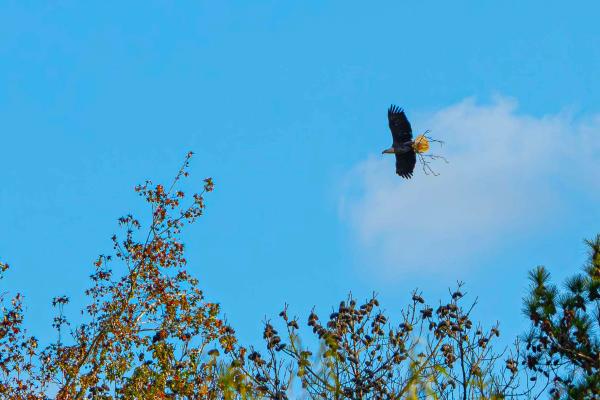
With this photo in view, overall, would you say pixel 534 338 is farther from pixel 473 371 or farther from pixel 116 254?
pixel 116 254

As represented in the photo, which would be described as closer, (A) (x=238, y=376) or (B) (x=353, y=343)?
(A) (x=238, y=376)

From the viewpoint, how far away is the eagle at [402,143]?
15261 mm

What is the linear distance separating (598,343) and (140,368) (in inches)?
250

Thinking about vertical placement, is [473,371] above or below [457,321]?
below

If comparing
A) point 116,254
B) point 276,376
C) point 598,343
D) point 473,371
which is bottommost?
point 276,376

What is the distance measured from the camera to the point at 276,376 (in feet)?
34.1

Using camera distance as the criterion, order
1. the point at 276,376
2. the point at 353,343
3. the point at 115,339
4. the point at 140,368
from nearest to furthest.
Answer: the point at 276,376, the point at 353,343, the point at 140,368, the point at 115,339

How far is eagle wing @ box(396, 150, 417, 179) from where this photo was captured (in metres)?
15.4

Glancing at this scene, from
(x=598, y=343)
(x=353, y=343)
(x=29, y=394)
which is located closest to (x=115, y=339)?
(x=29, y=394)

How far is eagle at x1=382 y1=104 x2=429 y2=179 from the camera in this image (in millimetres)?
15261

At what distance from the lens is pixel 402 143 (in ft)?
50.3

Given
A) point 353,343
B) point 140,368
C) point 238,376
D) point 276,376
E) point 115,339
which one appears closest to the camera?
point 238,376

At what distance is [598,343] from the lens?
35.6ft

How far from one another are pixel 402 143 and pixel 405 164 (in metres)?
0.33
